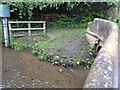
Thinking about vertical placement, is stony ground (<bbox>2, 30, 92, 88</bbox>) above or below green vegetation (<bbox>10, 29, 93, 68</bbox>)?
below

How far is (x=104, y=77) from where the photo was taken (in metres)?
1.93

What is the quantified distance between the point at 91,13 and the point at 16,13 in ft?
10.7

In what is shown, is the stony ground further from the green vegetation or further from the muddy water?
the green vegetation

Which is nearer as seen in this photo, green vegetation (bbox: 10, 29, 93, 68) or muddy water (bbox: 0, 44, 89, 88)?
muddy water (bbox: 0, 44, 89, 88)

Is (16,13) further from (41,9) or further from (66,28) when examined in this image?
(66,28)

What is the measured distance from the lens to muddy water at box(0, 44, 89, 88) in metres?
4.72

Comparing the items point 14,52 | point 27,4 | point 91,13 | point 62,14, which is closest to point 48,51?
point 14,52

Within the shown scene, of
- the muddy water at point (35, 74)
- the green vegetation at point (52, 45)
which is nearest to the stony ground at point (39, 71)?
the muddy water at point (35, 74)

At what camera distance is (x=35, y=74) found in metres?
5.19

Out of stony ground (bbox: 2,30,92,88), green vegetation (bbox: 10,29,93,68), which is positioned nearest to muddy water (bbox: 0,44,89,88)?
stony ground (bbox: 2,30,92,88)

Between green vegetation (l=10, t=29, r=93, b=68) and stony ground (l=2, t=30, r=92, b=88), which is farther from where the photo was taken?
green vegetation (l=10, t=29, r=93, b=68)

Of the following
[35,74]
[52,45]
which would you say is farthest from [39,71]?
[52,45]

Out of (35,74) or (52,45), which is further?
(52,45)

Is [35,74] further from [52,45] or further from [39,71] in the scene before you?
[52,45]
